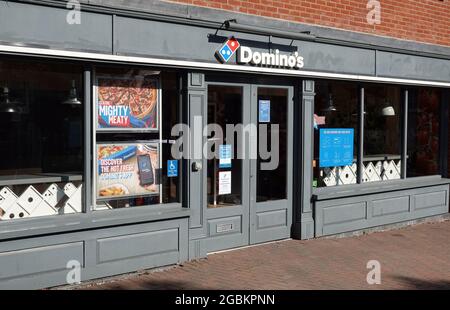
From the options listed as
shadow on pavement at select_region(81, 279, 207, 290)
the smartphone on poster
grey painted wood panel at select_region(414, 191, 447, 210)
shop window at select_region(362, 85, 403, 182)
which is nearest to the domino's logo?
the smartphone on poster

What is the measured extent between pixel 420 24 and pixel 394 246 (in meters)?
4.49

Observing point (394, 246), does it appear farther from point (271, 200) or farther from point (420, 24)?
point (420, 24)

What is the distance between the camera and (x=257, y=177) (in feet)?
28.6

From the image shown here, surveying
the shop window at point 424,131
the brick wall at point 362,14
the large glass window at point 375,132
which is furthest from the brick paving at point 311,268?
the brick wall at point 362,14

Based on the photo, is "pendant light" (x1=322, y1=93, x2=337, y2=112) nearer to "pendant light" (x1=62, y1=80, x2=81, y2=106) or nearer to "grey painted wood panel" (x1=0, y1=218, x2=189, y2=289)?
"grey painted wood panel" (x1=0, y1=218, x2=189, y2=289)

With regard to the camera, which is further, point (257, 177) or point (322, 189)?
point (322, 189)

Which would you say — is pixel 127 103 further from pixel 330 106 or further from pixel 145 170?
pixel 330 106

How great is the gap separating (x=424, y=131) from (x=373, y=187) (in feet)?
7.87

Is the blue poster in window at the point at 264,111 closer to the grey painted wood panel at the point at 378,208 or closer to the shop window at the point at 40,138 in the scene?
the grey painted wood panel at the point at 378,208

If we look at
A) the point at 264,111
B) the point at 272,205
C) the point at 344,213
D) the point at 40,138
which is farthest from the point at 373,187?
the point at 40,138

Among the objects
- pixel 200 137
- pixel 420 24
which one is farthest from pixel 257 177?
pixel 420 24

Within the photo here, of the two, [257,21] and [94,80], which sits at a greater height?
[257,21]

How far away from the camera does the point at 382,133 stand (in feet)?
35.4

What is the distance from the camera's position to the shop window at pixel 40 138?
6258 mm
